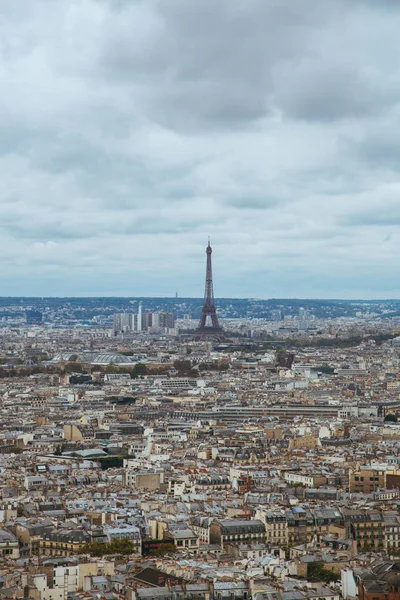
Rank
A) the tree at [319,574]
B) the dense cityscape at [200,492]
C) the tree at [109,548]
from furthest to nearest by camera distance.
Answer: the tree at [109,548] < the tree at [319,574] < the dense cityscape at [200,492]

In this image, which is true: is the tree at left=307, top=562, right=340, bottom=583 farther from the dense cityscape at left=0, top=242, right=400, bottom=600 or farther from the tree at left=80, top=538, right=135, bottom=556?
the tree at left=80, top=538, right=135, bottom=556

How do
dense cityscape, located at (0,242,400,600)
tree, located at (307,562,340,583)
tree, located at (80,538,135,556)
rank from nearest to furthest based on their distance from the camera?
dense cityscape, located at (0,242,400,600), tree, located at (307,562,340,583), tree, located at (80,538,135,556)

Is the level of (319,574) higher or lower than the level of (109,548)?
higher

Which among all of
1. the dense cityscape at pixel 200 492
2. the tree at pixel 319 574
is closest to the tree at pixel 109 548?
the dense cityscape at pixel 200 492

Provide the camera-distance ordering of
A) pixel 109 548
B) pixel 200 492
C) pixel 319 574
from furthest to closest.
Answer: pixel 200 492, pixel 109 548, pixel 319 574

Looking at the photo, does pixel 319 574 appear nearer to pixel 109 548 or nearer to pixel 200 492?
pixel 109 548

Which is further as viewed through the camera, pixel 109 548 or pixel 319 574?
pixel 109 548

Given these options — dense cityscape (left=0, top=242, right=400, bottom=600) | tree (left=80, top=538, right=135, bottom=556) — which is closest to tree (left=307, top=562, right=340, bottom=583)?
dense cityscape (left=0, top=242, right=400, bottom=600)

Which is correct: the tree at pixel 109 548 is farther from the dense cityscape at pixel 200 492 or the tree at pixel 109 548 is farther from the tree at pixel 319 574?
the tree at pixel 319 574

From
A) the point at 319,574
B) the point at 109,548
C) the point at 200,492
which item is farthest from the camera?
the point at 200,492

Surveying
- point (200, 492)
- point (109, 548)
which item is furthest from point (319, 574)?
point (200, 492)

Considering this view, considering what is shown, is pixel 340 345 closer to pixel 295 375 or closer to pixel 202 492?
pixel 295 375
